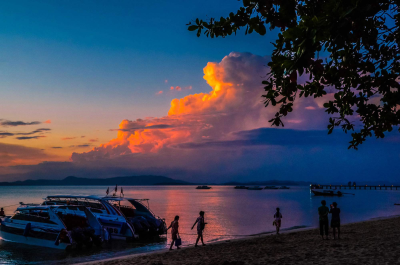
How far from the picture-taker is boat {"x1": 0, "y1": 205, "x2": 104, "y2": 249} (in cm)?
1989

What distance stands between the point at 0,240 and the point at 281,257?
813 inches

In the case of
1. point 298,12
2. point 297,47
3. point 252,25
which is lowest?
point 297,47

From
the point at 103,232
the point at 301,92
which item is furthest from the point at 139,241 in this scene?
the point at 301,92

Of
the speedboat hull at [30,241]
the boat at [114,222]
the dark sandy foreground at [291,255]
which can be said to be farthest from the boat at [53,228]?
the dark sandy foreground at [291,255]

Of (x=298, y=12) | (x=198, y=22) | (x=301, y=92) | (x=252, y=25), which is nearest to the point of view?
(x=252, y=25)

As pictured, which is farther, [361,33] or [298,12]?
[298,12]

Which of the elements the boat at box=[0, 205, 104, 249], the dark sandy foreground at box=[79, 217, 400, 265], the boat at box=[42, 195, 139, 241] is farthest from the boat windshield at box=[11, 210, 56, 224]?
the dark sandy foreground at box=[79, 217, 400, 265]

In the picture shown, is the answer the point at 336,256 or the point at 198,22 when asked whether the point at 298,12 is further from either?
the point at 336,256

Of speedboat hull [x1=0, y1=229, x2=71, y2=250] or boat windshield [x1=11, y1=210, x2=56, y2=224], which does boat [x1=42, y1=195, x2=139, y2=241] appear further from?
speedboat hull [x1=0, y1=229, x2=71, y2=250]

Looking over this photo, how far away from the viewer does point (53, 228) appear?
20344 mm

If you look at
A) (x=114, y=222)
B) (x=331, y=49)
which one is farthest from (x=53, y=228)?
(x=331, y=49)

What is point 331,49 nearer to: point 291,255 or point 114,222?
point 291,255

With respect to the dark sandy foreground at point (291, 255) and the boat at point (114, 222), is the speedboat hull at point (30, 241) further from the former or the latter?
the dark sandy foreground at point (291, 255)

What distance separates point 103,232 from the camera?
22.0 m
